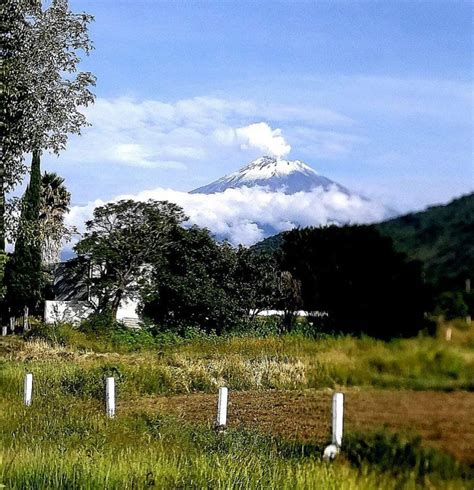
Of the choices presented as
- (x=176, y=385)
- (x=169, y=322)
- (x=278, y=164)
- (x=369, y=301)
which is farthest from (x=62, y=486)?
(x=169, y=322)

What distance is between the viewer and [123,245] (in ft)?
155

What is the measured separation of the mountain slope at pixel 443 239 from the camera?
6.41 ft

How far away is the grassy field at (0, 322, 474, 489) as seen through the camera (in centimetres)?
236

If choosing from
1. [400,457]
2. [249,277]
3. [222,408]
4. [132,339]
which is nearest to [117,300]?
[249,277]

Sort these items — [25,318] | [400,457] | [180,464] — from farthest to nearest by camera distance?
1. [25,318]
2. [180,464]
3. [400,457]

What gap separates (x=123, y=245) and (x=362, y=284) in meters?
45.2

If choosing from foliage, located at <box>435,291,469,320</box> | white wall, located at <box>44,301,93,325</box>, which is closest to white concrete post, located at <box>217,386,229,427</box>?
foliage, located at <box>435,291,469,320</box>

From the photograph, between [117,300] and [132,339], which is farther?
[117,300]

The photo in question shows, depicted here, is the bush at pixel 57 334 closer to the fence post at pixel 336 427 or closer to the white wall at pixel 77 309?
the white wall at pixel 77 309

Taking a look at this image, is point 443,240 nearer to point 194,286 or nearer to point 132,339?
point 132,339

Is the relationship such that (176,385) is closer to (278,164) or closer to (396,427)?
(278,164)

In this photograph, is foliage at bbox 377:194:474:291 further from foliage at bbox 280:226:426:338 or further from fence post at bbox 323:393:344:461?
fence post at bbox 323:393:344:461

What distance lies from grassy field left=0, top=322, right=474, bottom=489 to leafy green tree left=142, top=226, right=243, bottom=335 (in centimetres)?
2282

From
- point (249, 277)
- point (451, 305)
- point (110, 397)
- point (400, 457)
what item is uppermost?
point (249, 277)
